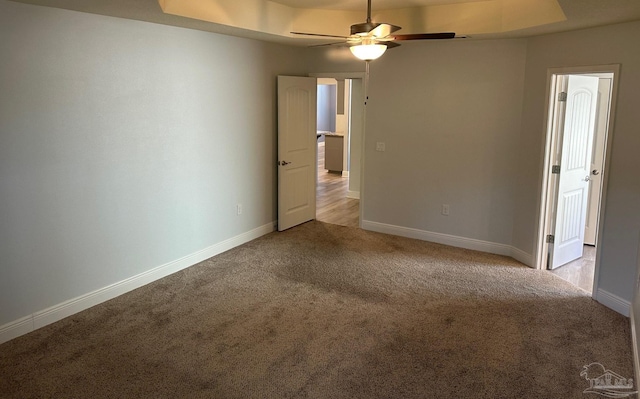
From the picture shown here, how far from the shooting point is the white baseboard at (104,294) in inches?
139

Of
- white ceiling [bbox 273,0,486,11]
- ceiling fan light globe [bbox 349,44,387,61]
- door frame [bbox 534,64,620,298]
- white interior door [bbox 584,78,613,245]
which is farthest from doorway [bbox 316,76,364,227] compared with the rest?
white interior door [bbox 584,78,613,245]

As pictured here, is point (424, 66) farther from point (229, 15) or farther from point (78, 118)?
point (78, 118)

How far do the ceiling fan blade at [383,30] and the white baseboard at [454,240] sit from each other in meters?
2.96

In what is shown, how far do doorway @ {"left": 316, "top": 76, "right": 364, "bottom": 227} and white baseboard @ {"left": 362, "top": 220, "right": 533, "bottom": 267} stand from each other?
0.40m

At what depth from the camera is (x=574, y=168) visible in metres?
5.00

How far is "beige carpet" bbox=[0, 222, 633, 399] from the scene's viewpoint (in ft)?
9.75

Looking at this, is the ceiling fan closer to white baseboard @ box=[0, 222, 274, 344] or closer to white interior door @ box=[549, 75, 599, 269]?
white interior door @ box=[549, 75, 599, 269]

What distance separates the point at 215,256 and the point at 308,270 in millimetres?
1101

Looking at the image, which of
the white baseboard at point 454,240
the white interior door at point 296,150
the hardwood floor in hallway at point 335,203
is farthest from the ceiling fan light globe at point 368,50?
the hardwood floor in hallway at point 335,203

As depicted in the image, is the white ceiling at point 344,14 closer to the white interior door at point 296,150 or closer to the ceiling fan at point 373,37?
the white interior door at point 296,150

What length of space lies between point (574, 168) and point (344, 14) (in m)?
2.93

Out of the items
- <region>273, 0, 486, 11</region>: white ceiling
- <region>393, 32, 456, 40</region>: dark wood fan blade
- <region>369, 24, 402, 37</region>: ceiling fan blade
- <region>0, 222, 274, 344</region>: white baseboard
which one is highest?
<region>273, 0, 486, 11</region>: white ceiling

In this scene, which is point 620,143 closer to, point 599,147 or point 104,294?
point 599,147

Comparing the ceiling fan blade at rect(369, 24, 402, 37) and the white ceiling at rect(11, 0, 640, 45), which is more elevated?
the white ceiling at rect(11, 0, 640, 45)
